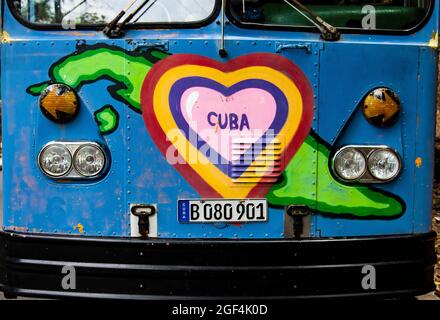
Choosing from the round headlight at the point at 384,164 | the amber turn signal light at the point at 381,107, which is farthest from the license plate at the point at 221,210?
the amber turn signal light at the point at 381,107

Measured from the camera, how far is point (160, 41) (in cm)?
319

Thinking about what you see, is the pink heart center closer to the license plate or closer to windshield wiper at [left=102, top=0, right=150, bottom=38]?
the license plate

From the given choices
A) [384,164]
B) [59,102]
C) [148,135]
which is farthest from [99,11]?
[384,164]

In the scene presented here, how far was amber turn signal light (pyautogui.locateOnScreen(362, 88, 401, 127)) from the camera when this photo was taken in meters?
3.26

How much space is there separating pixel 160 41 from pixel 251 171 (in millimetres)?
777

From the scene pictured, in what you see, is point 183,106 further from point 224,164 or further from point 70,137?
point 70,137

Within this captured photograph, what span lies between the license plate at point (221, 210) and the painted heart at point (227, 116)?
0.04m

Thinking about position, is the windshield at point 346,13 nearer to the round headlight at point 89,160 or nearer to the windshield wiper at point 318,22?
the windshield wiper at point 318,22

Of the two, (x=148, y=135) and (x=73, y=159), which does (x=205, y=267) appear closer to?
(x=148, y=135)

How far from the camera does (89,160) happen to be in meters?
3.25

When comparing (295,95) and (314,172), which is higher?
(295,95)

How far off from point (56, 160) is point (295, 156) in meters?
1.19
